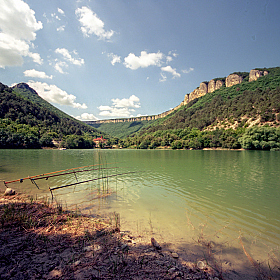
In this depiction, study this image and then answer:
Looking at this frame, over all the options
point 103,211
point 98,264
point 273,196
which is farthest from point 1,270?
point 273,196

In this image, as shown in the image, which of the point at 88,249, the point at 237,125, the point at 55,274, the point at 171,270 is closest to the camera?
the point at 55,274

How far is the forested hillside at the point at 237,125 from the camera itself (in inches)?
3103

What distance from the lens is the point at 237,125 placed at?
110750 millimetres

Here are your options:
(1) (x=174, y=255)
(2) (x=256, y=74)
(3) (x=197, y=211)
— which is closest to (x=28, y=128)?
(3) (x=197, y=211)

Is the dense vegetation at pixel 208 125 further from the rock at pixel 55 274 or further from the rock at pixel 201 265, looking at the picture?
the rock at pixel 55 274

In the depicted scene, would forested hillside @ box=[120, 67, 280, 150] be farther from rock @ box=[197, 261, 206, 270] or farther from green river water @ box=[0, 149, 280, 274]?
rock @ box=[197, 261, 206, 270]

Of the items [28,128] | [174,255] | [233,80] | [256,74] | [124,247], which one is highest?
[256,74]

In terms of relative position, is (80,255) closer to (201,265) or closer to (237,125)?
(201,265)

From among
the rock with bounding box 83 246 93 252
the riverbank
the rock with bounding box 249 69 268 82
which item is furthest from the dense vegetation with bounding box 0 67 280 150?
the rock with bounding box 83 246 93 252

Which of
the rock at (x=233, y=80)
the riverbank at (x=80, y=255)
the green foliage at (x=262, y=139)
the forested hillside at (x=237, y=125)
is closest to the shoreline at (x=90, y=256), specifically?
the riverbank at (x=80, y=255)

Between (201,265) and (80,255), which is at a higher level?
(80,255)

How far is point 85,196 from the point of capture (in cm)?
1037

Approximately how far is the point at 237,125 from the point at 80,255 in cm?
13043

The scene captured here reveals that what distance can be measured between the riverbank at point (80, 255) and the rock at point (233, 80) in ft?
762
